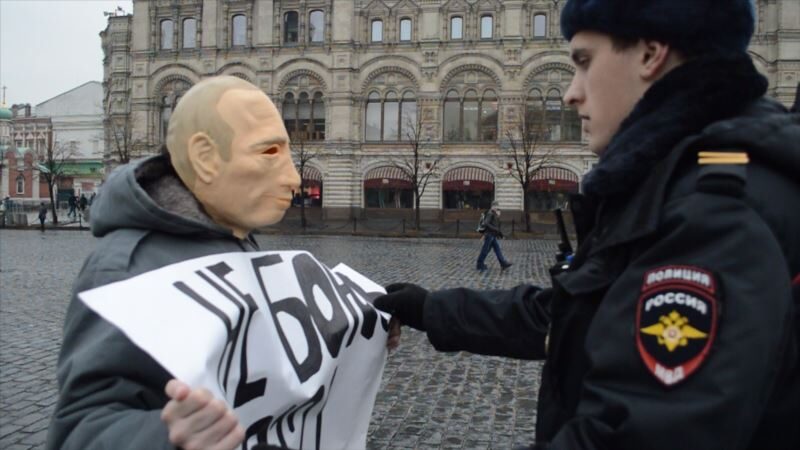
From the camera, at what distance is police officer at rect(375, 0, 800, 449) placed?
3.96ft

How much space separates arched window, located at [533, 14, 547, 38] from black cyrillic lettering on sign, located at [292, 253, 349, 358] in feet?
135

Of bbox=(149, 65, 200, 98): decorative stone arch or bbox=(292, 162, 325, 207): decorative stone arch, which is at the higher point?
bbox=(149, 65, 200, 98): decorative stone arch

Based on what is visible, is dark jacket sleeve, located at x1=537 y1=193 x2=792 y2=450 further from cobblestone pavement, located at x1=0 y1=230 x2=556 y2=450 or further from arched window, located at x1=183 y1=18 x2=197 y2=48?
arched window, located at x1=183 y1=18 x2=197 y2=48

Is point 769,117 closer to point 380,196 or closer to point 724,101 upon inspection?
point 724,101

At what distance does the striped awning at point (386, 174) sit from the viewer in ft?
139

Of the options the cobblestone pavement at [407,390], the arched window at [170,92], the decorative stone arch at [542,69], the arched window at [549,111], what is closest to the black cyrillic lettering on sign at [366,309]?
the cobblestone pavement at [407,390]

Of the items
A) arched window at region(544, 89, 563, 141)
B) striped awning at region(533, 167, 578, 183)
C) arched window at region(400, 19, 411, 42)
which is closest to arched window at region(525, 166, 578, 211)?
striped awning at region(533, 167, 578, 183)

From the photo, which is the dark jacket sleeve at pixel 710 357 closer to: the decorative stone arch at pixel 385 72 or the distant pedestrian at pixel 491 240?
the distant pedestrian at pixel 491 240

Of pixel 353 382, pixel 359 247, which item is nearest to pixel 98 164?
pixel 359 247

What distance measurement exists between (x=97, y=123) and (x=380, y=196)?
2114 inches

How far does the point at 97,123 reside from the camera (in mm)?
81250

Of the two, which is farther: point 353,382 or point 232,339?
point 353,382

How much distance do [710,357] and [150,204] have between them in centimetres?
152

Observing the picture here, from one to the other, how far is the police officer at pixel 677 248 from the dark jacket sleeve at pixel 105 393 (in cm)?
96
